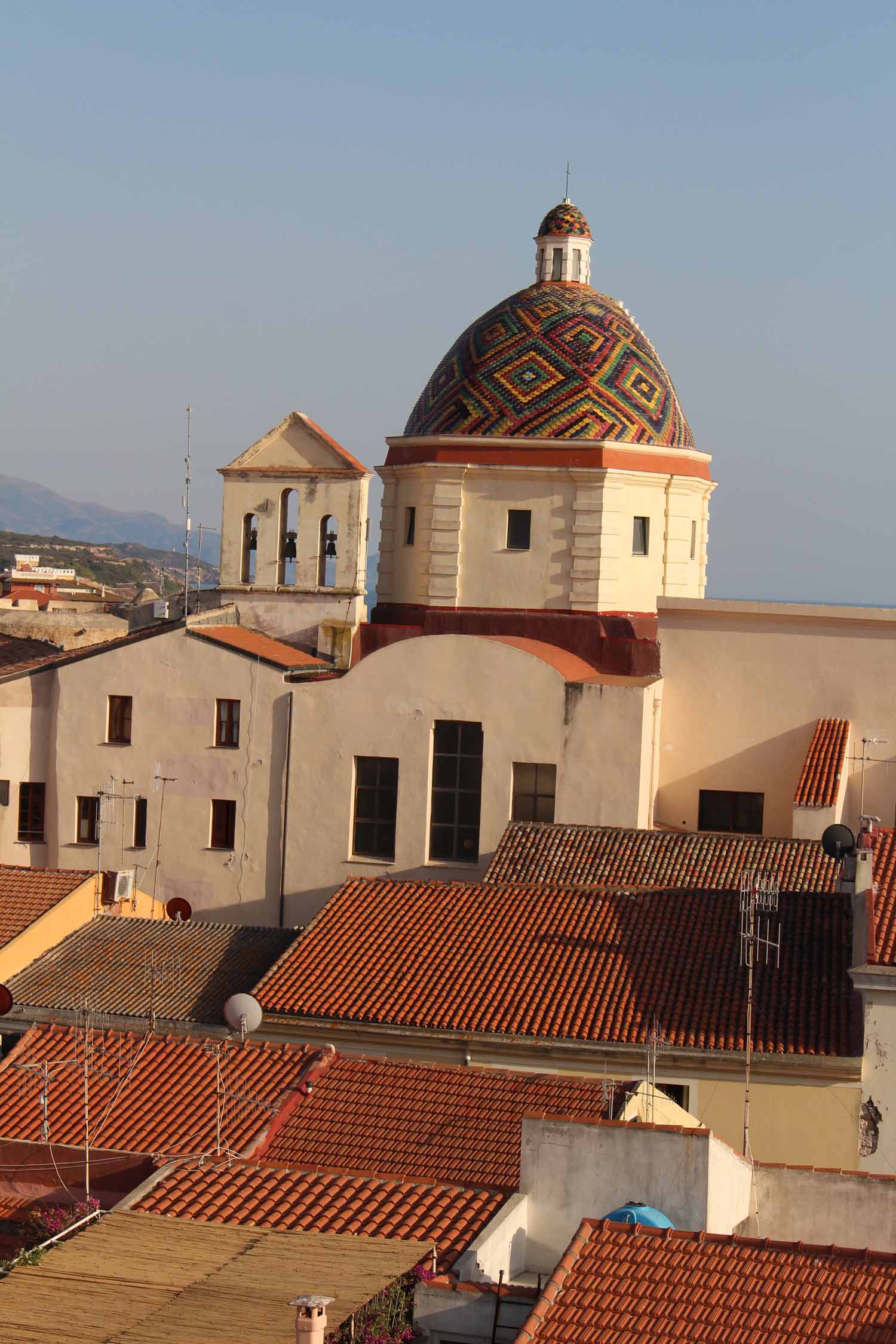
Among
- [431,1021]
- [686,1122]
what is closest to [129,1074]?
[431,1021]

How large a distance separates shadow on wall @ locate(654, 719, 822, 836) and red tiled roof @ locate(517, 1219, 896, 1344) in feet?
53.2

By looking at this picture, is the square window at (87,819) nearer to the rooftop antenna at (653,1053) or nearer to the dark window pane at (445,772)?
the dark window pane at (445,772)

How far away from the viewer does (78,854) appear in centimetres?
2764

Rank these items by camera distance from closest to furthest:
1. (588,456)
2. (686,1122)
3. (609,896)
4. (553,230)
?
(686,1122) → (609,896) → (588,456) → (553,230)

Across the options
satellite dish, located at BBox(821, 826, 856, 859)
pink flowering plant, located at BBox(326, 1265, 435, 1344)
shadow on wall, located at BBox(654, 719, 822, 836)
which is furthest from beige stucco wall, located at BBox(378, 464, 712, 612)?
pink flowering plant, located at BBox(326, 1265, 435, 1344)

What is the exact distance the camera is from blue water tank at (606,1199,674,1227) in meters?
12.8

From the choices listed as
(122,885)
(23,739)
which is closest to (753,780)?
(122,885)

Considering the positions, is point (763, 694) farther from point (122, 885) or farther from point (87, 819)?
point (87, 819)

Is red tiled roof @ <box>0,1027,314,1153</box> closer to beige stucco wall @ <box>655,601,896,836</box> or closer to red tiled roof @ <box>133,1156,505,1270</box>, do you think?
red tiled roof @ <box>133,1156,505,1270</box>

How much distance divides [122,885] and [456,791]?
4441mm

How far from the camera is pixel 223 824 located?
2728cm

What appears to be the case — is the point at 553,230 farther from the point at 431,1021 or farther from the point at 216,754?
the point at 431,1021

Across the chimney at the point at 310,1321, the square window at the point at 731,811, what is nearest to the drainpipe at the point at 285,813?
the square window at the point at 731,811

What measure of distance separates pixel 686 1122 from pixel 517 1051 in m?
3.30
